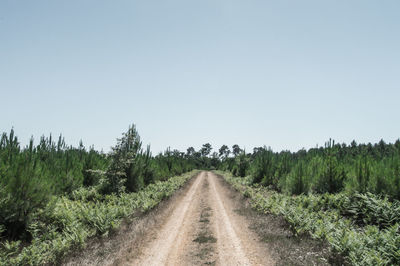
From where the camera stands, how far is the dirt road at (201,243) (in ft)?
20.8

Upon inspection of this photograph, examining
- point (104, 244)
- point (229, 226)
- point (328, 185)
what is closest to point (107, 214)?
point (104, 244)

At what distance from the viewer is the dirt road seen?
6332mm

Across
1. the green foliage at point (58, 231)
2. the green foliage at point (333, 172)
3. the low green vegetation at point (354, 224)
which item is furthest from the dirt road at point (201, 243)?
the green foliage at point (333, 172)

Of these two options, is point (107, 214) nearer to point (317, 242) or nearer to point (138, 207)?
point (138, 207)

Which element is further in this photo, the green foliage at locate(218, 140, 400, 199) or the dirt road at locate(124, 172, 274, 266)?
the green foliage at locate(218, 140, 400, 199)

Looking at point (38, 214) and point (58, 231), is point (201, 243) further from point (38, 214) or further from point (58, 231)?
point (38, 214)

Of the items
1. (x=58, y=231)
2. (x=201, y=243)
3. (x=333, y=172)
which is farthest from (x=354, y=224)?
(x=58, y=231)

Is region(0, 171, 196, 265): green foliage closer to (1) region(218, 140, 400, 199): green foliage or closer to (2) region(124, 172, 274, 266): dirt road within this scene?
(2) region(124, 172, 274, 266): dirt road

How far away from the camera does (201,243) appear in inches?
301

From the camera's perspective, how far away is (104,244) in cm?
701

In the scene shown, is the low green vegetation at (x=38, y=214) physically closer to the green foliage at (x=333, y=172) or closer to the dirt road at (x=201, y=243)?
the dirt road at (x=201, y=243)

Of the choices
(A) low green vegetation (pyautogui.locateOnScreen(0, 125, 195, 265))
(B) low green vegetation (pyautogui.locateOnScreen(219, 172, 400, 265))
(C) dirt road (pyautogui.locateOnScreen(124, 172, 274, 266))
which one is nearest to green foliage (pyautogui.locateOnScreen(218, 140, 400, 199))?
(B) low green vegetation (pyautogui.locateOnScreen(219, 172, 400, 265))

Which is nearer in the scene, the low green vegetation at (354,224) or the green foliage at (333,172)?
the low green vegetation at (354,224)

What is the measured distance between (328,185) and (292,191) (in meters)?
2.59
